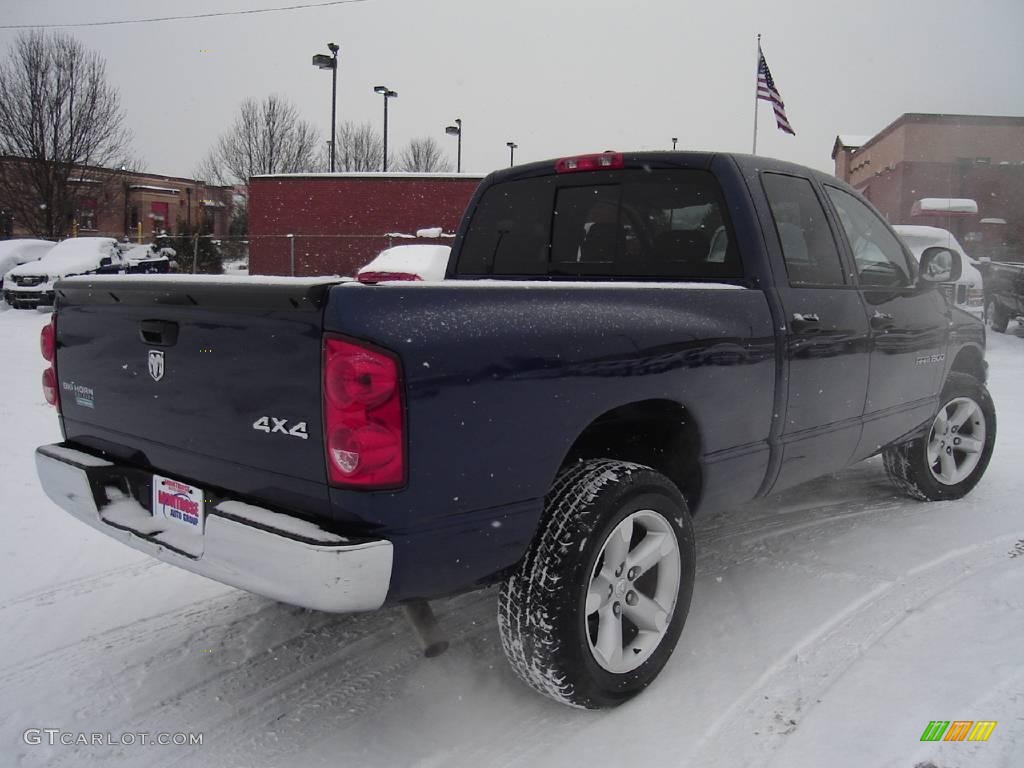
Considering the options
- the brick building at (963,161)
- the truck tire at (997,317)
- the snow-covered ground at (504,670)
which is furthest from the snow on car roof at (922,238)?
the brick building at (963,161)

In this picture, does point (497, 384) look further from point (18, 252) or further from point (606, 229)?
point (18, 252)

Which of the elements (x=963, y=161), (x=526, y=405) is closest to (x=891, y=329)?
(x=526, y=405)

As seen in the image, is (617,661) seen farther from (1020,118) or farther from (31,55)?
(1020,118)

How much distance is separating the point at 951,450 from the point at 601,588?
337 cm

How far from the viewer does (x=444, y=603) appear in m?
3.46

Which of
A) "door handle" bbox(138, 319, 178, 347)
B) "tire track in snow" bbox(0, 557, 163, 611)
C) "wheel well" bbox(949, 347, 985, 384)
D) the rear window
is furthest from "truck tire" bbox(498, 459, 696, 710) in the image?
"wheel well" bbox(949, 347, 985, 384)

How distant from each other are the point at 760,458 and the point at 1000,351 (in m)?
11.1

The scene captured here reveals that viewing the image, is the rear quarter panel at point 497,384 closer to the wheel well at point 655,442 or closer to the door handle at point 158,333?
the wheel well at point 655,442

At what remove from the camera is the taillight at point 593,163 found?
3.57m

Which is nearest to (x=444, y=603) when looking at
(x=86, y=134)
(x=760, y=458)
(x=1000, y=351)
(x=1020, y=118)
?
(x=760, y=458)

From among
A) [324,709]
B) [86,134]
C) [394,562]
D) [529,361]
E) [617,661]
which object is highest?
[86,134]

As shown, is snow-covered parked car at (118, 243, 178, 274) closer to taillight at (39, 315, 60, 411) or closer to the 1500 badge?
taillight at (39, 315, 60, 411)

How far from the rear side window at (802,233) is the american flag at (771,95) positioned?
1450cm

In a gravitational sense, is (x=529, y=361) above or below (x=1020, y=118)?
below
